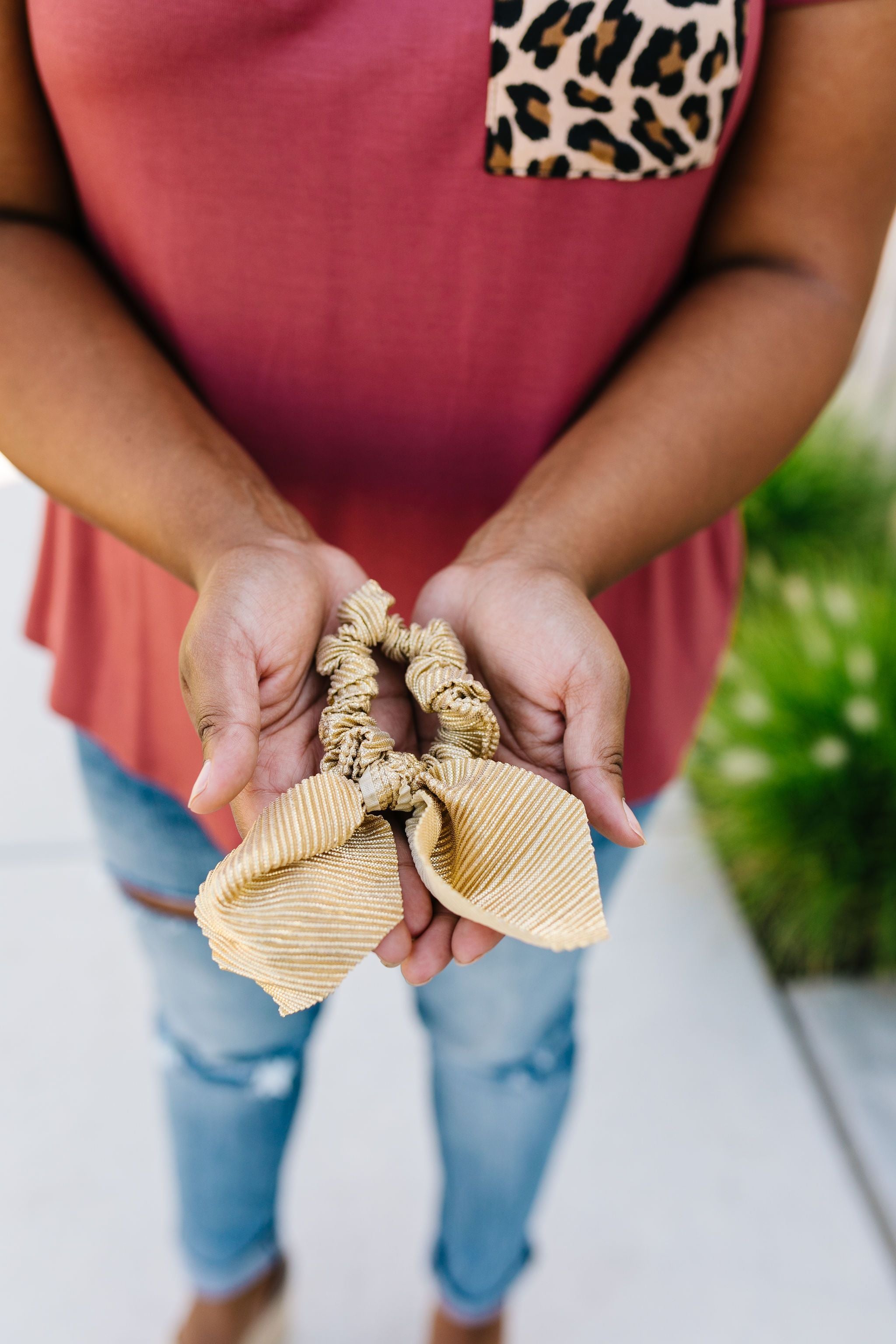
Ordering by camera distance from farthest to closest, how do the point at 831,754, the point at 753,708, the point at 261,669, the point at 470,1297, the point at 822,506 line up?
the point at 822,506 → the point at 753,708 → the point at 831,754 → the point at 470,1297 → the point at 261,669

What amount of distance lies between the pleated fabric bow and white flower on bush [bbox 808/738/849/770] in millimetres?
1129

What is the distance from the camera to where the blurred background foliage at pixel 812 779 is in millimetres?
1779

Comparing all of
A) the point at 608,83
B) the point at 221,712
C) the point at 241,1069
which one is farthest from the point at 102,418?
the point at 241,1069

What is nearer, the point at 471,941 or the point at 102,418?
the point at 471,941

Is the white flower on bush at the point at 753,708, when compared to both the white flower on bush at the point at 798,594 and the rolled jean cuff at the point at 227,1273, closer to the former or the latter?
the white flower on bush at the point at 798,594

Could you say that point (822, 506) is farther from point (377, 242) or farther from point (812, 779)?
point (377, 242)

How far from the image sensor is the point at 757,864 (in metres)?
1.88

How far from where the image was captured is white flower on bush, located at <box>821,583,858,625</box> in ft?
6.45

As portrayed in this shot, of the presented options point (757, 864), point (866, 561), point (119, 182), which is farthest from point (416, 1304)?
point (866, 561)

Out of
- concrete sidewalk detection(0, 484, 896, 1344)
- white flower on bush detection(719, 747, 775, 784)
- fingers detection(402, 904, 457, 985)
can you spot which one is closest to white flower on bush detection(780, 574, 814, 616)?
white flower on bush detection(719, 747, 775, 784)

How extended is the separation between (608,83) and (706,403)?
0.24 meters

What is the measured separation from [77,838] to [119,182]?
1456mm

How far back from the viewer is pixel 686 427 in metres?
0.85

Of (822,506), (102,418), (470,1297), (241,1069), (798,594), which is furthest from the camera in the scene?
(822,506)
